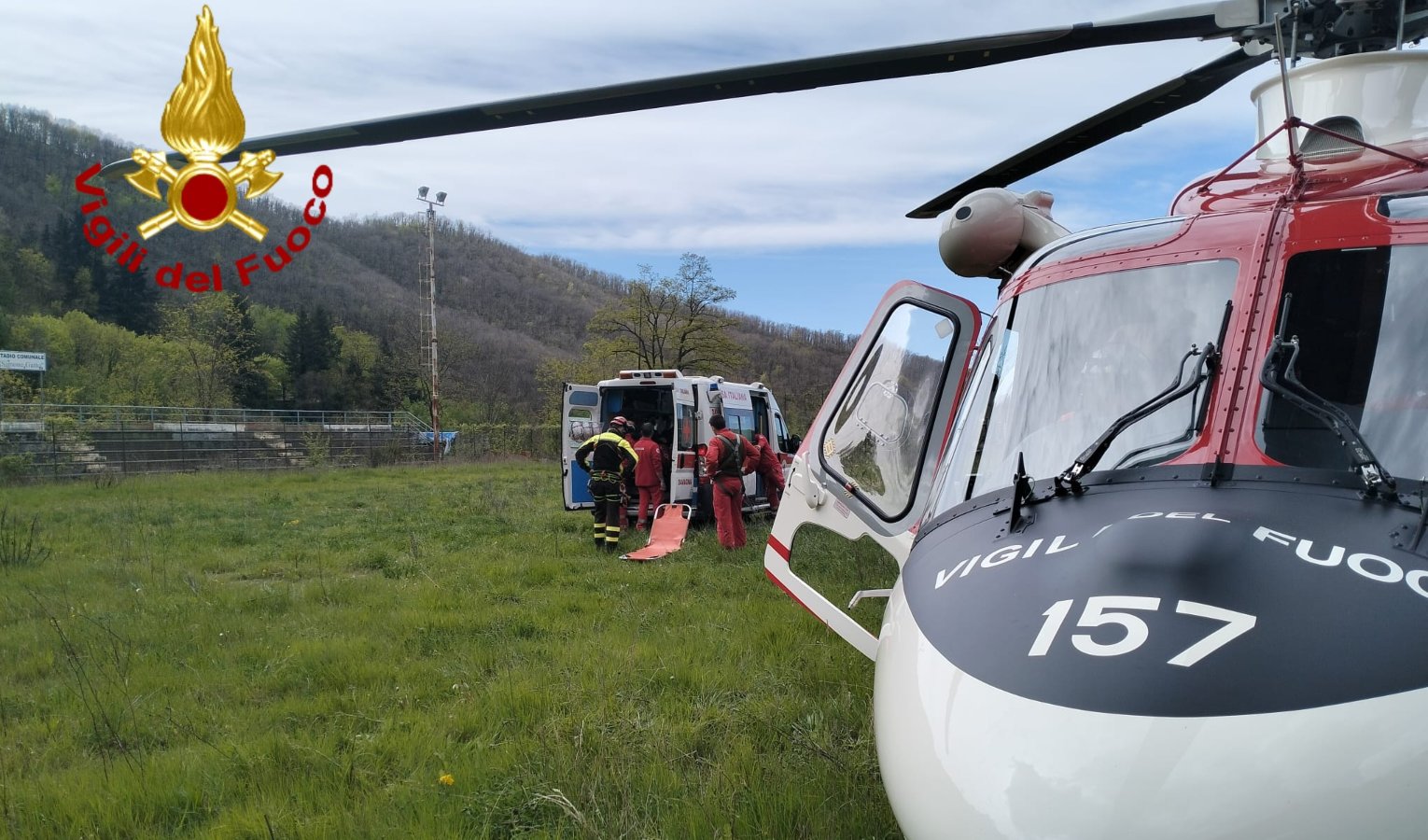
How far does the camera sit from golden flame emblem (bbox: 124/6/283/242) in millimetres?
4387

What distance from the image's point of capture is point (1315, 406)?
2355mm

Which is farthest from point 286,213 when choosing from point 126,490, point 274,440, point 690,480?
point 690,480

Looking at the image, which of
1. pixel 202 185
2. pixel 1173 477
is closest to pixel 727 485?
pixel 202 185

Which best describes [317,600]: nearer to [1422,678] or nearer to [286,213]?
[1422,678]

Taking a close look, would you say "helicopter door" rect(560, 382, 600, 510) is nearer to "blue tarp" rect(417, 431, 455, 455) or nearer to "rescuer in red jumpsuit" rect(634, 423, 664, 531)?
"rescuer in red jumpsuit" rect(634, 423, 664, 531)

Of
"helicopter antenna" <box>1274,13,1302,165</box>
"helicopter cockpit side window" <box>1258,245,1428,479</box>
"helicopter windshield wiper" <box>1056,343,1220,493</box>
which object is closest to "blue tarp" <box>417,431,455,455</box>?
"helicopter antenna" <box>1274,13,1302,165</box>

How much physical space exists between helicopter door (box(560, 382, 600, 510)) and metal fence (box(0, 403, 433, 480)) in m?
15.4

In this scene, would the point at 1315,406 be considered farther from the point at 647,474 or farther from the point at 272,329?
the point at 272,329

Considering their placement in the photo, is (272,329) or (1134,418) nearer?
(1134,418)

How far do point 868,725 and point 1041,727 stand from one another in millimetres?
2860

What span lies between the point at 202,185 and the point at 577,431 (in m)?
8.51

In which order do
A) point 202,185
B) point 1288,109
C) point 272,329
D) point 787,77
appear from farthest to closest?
point 272,329 < point 202,185 < point 787,77 < point 1288,109

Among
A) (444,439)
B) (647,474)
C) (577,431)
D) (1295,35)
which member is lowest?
(444,439)

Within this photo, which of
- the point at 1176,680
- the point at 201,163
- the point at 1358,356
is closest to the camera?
the point at 1176,680
